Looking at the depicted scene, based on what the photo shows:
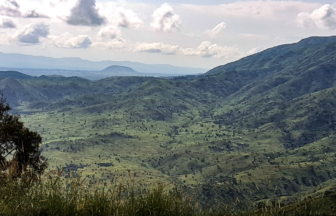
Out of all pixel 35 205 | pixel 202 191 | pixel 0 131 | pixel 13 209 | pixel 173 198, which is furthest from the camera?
pixel 202 191

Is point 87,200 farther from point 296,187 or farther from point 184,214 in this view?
point 296,187

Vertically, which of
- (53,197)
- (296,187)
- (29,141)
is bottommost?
(296,187)

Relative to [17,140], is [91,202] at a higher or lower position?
higher

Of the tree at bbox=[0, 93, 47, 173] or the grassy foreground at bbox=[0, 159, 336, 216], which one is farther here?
the tree at bbox=[0, 93, 47, 173]

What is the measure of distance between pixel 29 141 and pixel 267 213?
3058 cm

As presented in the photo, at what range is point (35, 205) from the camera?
7762 millimetres

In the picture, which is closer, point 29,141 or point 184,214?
point 184,214

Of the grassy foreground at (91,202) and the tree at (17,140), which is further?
the tree at (17,140)

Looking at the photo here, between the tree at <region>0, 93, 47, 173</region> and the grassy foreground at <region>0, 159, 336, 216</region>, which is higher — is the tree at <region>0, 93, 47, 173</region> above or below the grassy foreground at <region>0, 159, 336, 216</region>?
below

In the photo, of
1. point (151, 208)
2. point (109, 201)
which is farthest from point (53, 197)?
point (151, 208)

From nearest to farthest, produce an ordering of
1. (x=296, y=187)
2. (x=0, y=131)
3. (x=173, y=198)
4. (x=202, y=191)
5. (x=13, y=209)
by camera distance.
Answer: (x=13, y=209) < (x=173, y=198) < (x=0, y=131) < (x=202, y=191) < (x=296, y=187)

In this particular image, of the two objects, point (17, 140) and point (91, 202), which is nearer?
point (91, 202)

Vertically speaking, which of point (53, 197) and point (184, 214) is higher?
point (53, 197)

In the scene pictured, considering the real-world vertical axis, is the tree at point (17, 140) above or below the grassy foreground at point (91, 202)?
below
